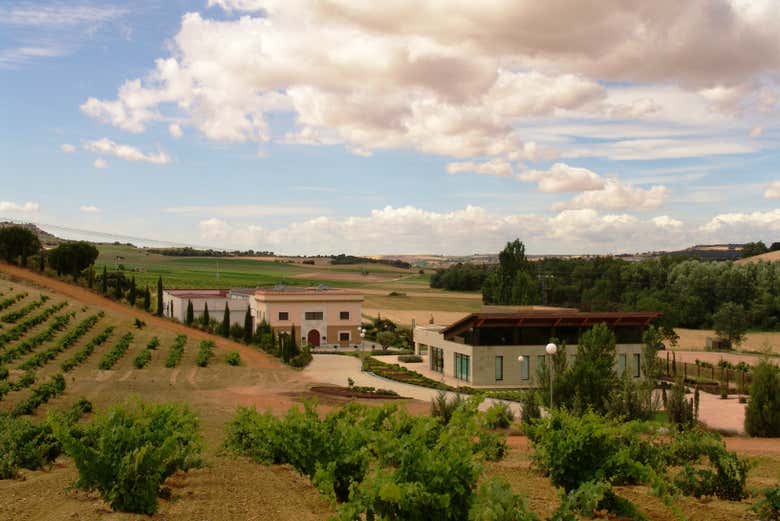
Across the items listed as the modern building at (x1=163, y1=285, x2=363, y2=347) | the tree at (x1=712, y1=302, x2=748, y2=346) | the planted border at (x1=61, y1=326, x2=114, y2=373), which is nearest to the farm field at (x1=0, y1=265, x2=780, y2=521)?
the planted border at (x1=61, y1=326, x2=114, y2=373)

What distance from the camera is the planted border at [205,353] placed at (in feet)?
159

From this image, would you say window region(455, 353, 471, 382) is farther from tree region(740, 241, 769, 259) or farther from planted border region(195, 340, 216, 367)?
tree region(740, 241, 769, 259)

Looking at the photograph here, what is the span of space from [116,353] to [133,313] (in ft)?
76.7

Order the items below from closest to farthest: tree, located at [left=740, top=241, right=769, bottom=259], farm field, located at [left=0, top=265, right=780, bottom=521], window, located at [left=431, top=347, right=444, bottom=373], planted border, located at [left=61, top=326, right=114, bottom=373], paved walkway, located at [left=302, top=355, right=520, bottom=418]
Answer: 1. farm field, located at [left=0, top=265, right=780, bottom=521]
2. paved walkway, located at [left=302, top=355, right=520, bottom=418]
3. planted border, located at [left=61, top=326, right=114, bottom=373]
4. window, located at [left=431, top=347, right=444, bottom=373]
5. tree, located at [left=740, top=241, right=769, bottom=259]

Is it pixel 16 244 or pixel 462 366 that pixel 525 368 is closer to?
pixel 462 366

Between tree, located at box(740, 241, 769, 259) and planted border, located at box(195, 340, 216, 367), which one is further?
tree, located at box(740, 241, 769, 259)

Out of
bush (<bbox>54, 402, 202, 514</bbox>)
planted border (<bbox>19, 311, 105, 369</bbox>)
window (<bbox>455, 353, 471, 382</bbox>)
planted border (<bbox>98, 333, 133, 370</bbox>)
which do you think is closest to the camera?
bush (<bbox>54, 402, 202, 514</bbox>)

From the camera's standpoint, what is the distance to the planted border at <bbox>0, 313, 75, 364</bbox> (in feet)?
138

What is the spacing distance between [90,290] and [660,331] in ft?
178

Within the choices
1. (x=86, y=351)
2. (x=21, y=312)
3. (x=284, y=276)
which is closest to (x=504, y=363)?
(x=86, y=351)

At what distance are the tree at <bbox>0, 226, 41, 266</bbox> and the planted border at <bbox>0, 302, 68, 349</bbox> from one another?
82.8 feet

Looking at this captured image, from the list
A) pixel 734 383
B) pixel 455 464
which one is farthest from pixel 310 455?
pixel 734 383

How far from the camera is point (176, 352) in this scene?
166ft

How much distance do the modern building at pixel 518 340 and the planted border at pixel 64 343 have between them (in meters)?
23.7
